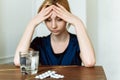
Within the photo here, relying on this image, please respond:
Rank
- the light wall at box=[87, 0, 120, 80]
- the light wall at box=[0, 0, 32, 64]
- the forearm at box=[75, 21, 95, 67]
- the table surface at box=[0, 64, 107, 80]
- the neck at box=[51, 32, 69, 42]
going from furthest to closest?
the light wall at box=[87, 0, 120, 80] < the light wall at box=[0, 0, 32, 64] < the neck at box=[51, 32, 69, 42] < the forearm at box=[75, 21, 95, 67] < the table surface at box=[0, 64, 107, 80]

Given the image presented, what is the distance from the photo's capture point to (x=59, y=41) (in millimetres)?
1755

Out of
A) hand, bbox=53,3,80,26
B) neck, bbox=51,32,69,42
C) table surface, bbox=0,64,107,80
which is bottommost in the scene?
table surface, bbox=0,64,107,80

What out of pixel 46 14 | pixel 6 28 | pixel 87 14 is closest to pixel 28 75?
pixel 46 14

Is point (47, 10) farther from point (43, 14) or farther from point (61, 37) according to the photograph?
point (61, 37)

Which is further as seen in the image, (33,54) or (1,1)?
(1,1)

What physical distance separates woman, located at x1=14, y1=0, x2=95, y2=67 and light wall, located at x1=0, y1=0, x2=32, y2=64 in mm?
608

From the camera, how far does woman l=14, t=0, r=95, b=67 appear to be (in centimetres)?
155

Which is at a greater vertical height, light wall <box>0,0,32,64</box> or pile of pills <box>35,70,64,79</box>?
light wall <box>0,0,32,64</box>

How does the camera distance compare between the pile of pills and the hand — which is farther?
the hand

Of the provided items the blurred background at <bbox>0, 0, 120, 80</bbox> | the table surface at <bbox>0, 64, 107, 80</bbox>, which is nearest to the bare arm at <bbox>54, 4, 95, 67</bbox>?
the table surface at <bbox>0, 64, 107, 80</bbox>

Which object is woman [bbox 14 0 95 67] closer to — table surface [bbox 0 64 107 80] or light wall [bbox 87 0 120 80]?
table surface [bbox 0 64 107 80]

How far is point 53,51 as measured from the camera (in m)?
1.74

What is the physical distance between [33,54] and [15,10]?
3.88ft

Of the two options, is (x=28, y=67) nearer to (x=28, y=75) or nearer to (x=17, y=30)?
(x=28, y=75)
